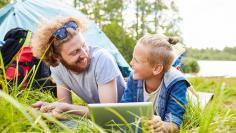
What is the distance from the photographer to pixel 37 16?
4.51m

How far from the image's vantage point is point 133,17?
1373 centimetres

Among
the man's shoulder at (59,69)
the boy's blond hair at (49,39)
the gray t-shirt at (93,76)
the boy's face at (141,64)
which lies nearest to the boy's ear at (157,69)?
the boy's face at (141,64)

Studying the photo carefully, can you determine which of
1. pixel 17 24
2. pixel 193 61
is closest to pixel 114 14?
pixel 193 61

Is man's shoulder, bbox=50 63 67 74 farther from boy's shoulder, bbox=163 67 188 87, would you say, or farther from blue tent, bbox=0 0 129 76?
blue tent, bbox=0 0 129 76

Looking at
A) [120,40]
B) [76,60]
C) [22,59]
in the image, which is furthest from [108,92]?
[120,40]

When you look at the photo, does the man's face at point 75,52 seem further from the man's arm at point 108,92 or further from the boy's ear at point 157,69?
the boy's ear at point 157,69

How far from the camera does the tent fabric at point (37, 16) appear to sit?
435 cm

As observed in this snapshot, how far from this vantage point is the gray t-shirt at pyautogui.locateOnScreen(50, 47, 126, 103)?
7.39ft

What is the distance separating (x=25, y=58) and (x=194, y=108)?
1442 mm

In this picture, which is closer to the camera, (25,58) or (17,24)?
(25,58)

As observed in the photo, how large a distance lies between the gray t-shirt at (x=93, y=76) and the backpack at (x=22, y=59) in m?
0.53

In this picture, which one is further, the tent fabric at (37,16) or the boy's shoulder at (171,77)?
the tent fabric at (37,16)

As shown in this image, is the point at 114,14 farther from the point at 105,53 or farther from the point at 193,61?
the point at 105,53

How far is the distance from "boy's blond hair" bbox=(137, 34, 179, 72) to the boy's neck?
81mm
